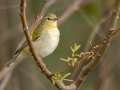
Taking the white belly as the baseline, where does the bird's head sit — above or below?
above

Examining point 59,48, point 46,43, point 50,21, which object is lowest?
point 59,48

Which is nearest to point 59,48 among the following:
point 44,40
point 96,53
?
point 44,40

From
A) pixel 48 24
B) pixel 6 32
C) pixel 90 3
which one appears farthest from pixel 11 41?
pixel 48 24

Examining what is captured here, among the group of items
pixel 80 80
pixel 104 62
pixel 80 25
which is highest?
pixel 80 80

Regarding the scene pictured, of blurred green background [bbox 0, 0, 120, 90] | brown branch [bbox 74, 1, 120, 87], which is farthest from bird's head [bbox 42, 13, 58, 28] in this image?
brown branch [bbox 74, 1, 120, 87]

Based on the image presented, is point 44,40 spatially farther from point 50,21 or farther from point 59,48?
point 59,48

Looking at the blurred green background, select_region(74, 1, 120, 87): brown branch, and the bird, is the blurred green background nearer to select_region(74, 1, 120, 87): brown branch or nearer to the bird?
the bird

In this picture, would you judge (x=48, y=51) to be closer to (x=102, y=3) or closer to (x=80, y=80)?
(x=80, y=80)

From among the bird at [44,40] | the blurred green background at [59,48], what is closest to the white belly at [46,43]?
the bird at [44,40]
